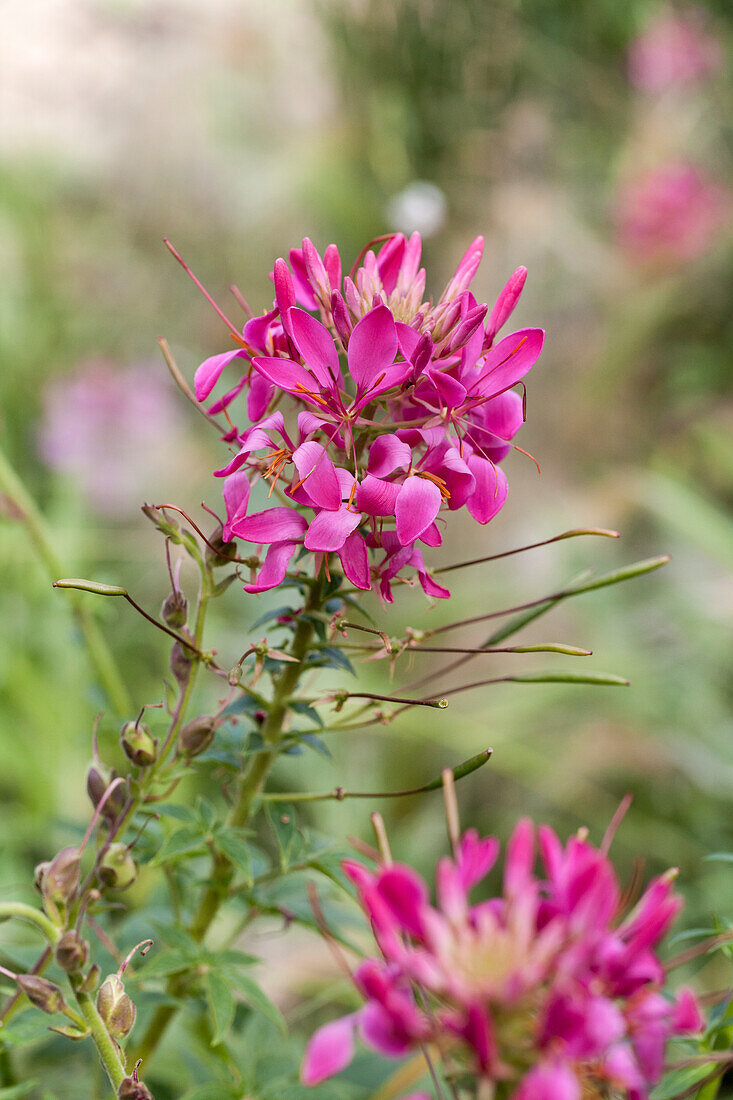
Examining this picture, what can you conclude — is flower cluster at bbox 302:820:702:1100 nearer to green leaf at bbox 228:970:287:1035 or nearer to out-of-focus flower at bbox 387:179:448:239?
green leaf at bbox 228:970:287:1035

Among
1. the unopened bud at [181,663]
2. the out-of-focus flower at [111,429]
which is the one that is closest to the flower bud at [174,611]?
the unopened bud at [181,663]

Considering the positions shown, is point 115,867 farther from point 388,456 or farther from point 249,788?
point 388,456

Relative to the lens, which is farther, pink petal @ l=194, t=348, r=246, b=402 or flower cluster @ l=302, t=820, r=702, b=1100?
pink petal @ l=194, t=348, r=246, b=402

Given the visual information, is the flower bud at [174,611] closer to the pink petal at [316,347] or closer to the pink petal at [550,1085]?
the pink petal at [316,347]

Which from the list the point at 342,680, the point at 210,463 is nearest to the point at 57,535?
the point at 342,680

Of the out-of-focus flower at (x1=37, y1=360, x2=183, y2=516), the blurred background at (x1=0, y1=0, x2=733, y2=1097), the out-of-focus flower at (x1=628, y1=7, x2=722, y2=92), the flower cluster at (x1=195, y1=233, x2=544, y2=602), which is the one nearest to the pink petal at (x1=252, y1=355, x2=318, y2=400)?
the flower cluster at (x1=195, y1=233, x2=544, y2=602)

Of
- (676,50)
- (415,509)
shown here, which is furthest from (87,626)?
(676,50)
